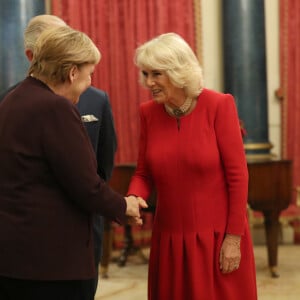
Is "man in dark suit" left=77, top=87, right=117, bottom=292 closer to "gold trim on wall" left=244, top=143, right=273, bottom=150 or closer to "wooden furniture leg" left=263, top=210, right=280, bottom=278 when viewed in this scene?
"wooden furniture leg" left=263, top=210, right=280, bottom=278

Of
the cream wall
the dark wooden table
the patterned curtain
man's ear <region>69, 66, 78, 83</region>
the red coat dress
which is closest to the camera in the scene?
man's ear <region>69, 66, 78, 83</region>

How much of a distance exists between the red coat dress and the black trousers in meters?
0.66

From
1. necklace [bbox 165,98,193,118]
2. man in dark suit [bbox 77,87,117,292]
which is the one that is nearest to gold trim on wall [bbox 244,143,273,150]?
man in dark suit [bbox 77,87,117,292]

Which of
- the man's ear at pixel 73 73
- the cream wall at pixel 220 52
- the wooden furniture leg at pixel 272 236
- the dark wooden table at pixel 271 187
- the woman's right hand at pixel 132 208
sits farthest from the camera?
the cream wall at pixel 220 52

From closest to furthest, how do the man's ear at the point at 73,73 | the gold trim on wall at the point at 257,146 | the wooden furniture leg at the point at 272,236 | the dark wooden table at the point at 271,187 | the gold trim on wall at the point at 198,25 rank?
the man's ear at the point at 73,73 → the dark wooden table at the point at 271,187 → the wooden furniture leg at the point at 272,236 → the gold trim on wall at the point at 257,146 → the gold trim on wall at the point at 198,25

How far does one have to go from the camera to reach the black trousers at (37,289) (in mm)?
2031

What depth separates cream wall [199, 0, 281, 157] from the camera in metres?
6.68

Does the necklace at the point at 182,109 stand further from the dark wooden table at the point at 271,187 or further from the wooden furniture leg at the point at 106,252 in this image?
the wooden furniture leg at the point at 106,252

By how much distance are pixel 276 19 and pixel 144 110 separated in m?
4.40

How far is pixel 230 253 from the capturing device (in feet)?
8.47

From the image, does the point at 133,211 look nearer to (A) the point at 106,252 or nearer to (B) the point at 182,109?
(B) the point at 182,109

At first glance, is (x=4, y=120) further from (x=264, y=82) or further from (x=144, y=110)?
(x=264, y=82)

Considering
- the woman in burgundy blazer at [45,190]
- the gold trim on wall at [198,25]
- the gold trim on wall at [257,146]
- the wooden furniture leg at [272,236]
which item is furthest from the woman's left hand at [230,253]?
the gold trim on wall at [198,25]

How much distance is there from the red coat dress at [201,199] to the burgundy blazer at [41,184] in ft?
2.17
